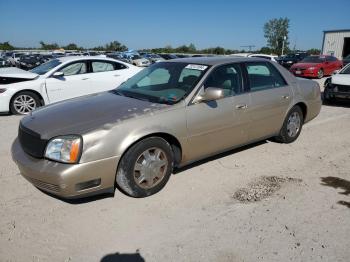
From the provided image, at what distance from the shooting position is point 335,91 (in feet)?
30.7

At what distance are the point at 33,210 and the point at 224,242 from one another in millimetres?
1974

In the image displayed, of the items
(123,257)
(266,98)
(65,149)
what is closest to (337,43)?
(266,98)

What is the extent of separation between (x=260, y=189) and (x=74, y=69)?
20.7 ft

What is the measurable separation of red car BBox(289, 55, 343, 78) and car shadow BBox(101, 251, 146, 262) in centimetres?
1818

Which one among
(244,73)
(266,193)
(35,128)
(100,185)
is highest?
(244,73)

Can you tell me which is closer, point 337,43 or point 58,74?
point 58,74

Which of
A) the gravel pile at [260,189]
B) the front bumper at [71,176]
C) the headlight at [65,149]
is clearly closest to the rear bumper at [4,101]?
the front bumper at [71,176]

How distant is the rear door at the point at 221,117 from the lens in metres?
4.09

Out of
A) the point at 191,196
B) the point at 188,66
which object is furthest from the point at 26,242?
the point at 188,66

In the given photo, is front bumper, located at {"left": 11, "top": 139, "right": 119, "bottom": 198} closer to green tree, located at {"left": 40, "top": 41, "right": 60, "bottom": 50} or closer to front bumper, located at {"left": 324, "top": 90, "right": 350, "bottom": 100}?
front bumper, located at {"left": 324, "top": 90, "right": 350, "bottom": 100}

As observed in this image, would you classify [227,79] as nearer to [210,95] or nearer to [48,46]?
[210,95]

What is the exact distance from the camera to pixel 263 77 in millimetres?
5117

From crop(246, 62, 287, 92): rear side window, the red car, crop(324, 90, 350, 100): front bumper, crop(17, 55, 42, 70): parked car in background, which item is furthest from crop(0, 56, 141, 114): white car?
crop(17, 55, 42, 70): parked car in background

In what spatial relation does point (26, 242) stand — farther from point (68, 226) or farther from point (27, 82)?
point (27, 82)
